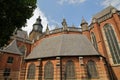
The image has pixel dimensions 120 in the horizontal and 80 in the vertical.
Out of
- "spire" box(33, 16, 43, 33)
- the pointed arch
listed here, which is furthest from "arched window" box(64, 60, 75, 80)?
"spire" box(33, 16, 43, 33)

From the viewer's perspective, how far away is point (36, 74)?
14969mm

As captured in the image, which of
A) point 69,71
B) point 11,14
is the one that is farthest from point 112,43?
point 11,14

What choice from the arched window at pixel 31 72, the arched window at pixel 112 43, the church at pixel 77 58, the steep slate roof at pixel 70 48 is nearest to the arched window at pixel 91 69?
the church at pixel 77 58

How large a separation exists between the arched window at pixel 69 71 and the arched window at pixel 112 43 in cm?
721

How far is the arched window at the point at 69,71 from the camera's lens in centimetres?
1387

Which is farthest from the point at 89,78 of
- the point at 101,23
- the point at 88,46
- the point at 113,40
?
the point at 101,23

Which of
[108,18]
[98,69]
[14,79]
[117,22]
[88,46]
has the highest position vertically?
[108,18]

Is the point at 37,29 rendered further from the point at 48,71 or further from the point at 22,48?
the point at 48,71

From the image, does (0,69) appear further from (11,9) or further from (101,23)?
(101,23)

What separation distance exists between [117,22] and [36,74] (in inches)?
599

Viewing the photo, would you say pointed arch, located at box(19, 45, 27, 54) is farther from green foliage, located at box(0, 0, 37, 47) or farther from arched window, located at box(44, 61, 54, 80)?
green foliage, located at box(0, 0, 37, 47)

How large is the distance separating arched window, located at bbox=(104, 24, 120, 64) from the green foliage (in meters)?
15.0

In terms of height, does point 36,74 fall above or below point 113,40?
below

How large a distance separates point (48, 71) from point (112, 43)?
11549mm
